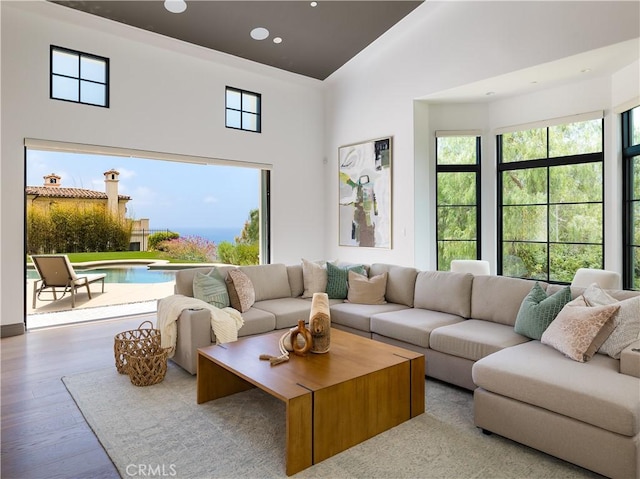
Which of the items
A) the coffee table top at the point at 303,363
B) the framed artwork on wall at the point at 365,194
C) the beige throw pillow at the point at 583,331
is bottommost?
the coffee table top at the point at 303,363

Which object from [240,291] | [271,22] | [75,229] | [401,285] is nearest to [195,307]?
[240,291]

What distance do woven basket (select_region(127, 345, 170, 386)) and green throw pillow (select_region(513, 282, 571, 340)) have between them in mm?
2754

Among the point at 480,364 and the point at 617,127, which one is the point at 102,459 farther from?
the point at 617,127

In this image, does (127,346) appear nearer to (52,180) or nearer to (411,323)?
(411,323)

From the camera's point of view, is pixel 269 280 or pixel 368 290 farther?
pixel 269 280

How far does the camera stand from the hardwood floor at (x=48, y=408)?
214 cm

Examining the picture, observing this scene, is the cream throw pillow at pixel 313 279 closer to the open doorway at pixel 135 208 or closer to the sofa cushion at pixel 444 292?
the sofa cushion at pixel 444 292

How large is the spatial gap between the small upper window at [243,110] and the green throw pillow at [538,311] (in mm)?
4919

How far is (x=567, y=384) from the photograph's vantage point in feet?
6.94

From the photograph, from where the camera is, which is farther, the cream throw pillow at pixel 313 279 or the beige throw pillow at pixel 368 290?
the cream throw pillow at pixel 313 279

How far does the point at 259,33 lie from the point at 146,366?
433 cm

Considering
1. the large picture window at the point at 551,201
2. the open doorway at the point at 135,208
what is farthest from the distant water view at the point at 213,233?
the large picture window at the point at 551,201

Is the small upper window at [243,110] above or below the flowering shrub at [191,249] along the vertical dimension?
above

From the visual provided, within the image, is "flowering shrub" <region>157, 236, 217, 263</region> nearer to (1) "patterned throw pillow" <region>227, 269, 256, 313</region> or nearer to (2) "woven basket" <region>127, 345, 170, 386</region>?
(1) "patterned throw pillow" <region>227, 269, 256, 313</region>
